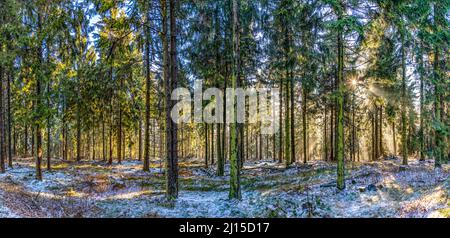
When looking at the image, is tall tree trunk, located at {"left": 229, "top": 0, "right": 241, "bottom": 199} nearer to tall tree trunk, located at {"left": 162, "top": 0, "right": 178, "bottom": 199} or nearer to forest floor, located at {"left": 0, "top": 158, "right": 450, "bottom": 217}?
forest floor, located at {"left": 0, "top": 158, "right": 450, "bottom": 217}

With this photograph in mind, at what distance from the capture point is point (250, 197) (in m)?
14.2

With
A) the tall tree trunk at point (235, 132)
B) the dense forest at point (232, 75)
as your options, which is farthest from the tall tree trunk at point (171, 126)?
the tall tree trunk at point (235, 132)

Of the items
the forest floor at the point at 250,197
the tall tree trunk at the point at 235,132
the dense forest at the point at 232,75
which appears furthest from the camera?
the tall tree trunk at the point at 235,132

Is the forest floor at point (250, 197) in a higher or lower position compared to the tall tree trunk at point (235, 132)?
lower

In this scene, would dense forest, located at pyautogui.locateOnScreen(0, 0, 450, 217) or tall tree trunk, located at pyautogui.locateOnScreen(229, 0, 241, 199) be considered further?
tall tree trunk, located at pyautogui.locateOnScreen(229, 0, 241, 199)

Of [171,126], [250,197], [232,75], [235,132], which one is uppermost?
[232,75]

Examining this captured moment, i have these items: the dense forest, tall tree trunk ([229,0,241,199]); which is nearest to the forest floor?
the dense forest

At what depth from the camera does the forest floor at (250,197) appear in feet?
35.2

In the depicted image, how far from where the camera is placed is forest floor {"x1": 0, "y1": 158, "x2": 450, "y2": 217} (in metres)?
10.7

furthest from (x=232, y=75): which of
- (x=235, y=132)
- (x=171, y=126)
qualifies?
(x=171, y=126)

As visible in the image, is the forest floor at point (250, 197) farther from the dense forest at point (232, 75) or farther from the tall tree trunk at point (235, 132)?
the tall tree trunk at point (235, 132)

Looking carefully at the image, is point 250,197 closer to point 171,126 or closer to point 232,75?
point 171,126

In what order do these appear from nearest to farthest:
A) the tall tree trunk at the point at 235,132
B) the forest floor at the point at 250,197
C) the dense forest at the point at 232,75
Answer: the forest floor at the point at 250,197
the dense forest at the point at 232,75
the tall tree trunk at the point at 235,132
